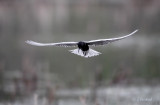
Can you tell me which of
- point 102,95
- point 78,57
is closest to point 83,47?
point 102,95

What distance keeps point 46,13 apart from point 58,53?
825 cm

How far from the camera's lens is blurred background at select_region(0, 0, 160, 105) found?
41.5 feet

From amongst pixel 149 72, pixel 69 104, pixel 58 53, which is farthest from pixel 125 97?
pixel 58 53

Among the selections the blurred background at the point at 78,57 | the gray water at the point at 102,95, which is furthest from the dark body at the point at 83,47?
the gray water at the point at 102,95

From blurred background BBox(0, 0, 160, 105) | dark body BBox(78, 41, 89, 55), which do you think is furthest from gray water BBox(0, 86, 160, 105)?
dark body BBox(78, 41, 89, 55)

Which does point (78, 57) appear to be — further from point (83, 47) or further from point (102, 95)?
point (83, 47)

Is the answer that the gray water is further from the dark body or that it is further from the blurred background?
the dark body

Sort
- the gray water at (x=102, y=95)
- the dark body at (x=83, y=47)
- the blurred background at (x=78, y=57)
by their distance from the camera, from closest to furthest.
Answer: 1. the dark body at (x=83, y=47)
2. the gray water at (x=102, y=95)
3. the blurred background at (x=78, y=57)

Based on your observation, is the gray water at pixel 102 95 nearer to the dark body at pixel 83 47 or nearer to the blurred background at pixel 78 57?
the blurred background at pixel 78 57

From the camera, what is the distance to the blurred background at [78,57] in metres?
12.6

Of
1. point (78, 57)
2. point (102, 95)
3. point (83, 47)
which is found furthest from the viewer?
point (78, 57)

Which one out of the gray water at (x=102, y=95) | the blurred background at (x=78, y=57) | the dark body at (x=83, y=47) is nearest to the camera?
the dark body at (x=83, y=47)

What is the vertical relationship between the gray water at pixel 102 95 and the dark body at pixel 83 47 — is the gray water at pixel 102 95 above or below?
below

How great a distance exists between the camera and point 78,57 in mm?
19938
